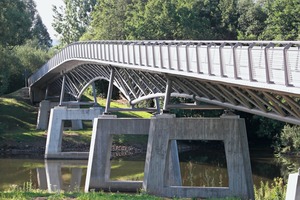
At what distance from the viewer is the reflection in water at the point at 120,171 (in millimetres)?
Result: 38219

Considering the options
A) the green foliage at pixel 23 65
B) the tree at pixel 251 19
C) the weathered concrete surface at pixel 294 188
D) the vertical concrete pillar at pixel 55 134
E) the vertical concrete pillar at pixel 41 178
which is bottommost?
the vertical concrete pillar at pixel 41 178

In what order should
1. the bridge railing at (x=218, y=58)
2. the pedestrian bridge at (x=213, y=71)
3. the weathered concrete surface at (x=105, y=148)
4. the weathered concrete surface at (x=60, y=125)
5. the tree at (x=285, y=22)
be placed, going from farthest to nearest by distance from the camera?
the tree at (x=285, y=22), the weathered concrete surface at (x=60, y=125), the weathered concrete surface at (x=105, y=148), the pedestrian bridge at (x=213, y=71), the bridge railing at (x=218, y=58)

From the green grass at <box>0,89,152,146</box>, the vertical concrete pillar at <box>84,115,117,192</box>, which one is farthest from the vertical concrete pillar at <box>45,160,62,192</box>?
the green grass at <box>0,89,152,146</box>

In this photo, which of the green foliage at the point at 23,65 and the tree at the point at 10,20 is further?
the green foliage at the point at 23,65

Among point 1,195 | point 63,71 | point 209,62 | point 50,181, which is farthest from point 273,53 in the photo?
point 63,71

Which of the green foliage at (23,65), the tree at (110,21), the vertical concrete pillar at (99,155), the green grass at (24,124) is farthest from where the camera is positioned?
the tree at (110,21)

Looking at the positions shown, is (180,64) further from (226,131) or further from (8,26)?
(8,26)

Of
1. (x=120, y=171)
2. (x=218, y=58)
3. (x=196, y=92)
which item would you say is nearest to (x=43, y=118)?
(x=120, y=171)

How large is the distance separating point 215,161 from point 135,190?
1965 centimetres

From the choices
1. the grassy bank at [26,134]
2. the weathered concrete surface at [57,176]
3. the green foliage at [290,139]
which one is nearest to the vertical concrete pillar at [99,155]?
the weathered concrete surface at [57,176]

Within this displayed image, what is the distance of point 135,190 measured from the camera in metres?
31.5

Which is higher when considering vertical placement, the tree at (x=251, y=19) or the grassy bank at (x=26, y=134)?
the tree at (x=251, y=19)

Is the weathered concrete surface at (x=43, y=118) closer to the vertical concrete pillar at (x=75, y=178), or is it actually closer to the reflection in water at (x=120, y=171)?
the reflection in water at (x=120, y=171)

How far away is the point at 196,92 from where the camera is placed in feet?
85.7
